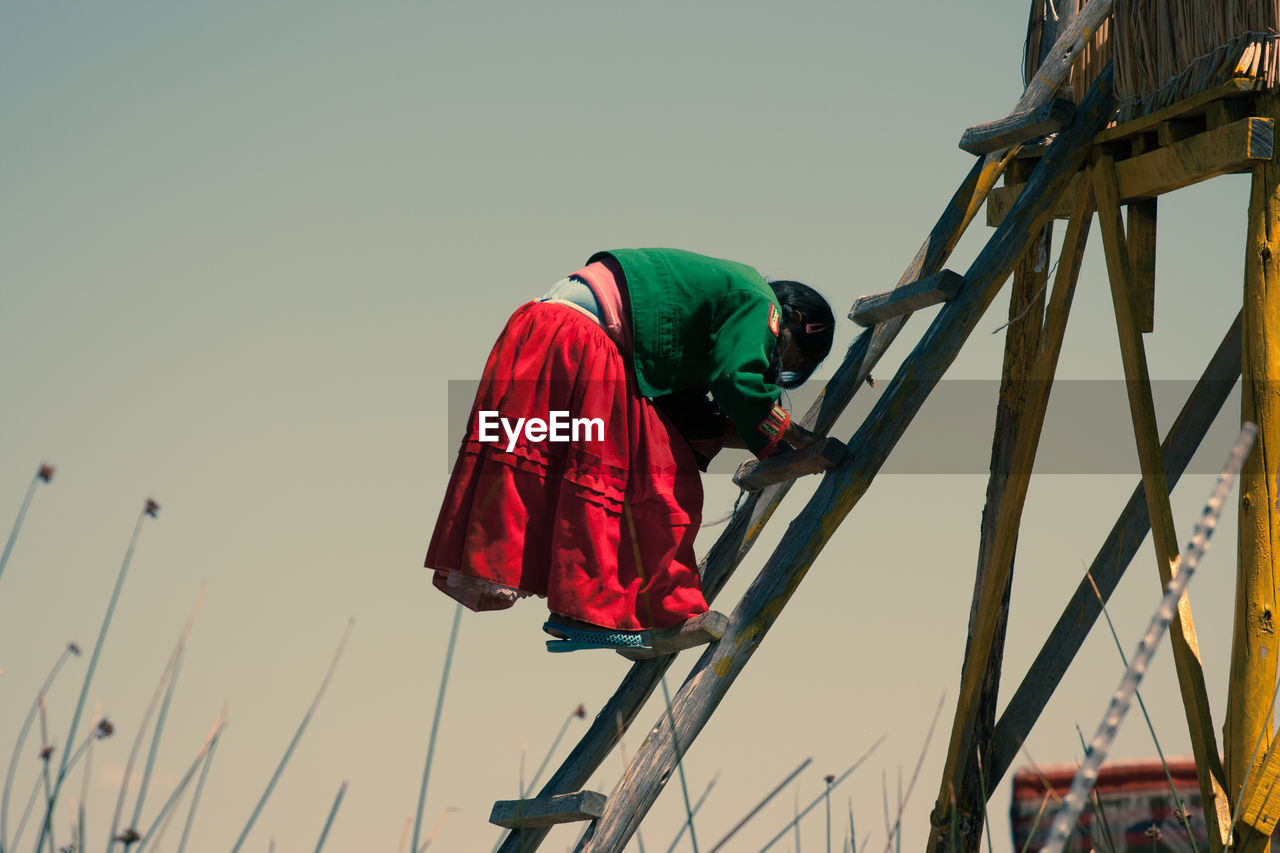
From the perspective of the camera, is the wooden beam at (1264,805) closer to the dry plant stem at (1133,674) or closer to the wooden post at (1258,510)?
the wooden post at (1258,510)

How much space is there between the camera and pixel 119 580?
198 cm

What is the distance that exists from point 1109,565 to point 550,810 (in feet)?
7.92

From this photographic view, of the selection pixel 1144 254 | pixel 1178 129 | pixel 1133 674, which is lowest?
pixel 1133 674

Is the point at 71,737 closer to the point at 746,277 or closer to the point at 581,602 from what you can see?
the point at 581,602

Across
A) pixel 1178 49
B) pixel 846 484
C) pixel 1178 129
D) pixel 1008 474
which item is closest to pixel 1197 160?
pixel 1178 129

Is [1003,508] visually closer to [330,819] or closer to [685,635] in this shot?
[685,635]

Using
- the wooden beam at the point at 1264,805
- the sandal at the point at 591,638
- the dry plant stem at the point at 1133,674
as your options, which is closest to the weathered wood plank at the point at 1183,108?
the wooden beam at the point at 1264,805

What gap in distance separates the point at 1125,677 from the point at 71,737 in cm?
Result: 150

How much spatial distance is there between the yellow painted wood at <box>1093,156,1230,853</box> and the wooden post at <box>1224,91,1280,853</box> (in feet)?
0.35

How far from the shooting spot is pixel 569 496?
11.2 feet

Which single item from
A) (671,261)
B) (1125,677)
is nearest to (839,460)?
(671,261)

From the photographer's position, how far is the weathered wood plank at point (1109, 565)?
4.64 m

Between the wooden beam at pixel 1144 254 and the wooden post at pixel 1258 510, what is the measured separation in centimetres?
72

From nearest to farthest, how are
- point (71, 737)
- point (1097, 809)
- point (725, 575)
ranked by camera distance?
point (71, 737), point (1097, 809), point (725, 575)
